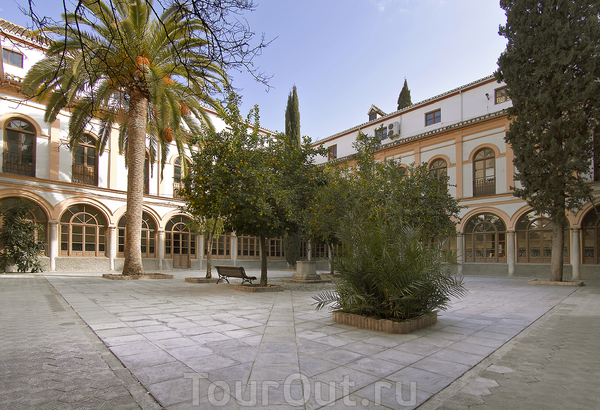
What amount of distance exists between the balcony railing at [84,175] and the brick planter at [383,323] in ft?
58.6

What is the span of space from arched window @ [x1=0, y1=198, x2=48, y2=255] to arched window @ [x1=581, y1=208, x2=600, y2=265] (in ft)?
81.1

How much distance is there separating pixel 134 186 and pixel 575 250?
19.5 metres

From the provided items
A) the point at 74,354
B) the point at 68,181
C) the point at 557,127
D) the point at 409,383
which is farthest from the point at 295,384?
the point at 68,181

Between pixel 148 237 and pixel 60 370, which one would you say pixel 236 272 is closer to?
pixel 60 370

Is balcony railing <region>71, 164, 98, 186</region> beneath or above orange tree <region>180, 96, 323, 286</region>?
above

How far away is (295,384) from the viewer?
133 inches

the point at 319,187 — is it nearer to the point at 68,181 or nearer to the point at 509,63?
the point at 509,63

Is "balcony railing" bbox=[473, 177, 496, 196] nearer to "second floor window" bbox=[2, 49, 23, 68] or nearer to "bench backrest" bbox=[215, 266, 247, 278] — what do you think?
"bench backrest" bbox=[215, 266, 247, 278]

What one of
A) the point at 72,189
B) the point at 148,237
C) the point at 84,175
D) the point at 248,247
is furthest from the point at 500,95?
the point at 72,189

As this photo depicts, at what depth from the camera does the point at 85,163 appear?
773 inches

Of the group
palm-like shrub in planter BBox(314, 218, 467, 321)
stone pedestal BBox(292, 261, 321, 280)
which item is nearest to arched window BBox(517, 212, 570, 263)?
stone pedestal BBox(292, 261, 321, 280)

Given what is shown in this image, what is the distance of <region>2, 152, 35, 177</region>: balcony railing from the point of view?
55.1 ft

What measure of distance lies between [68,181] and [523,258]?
23.4 meters

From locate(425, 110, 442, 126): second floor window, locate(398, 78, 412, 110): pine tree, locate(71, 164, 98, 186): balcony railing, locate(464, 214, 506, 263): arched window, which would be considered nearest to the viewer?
locate(71, 164, 98, 186): balcony railing
